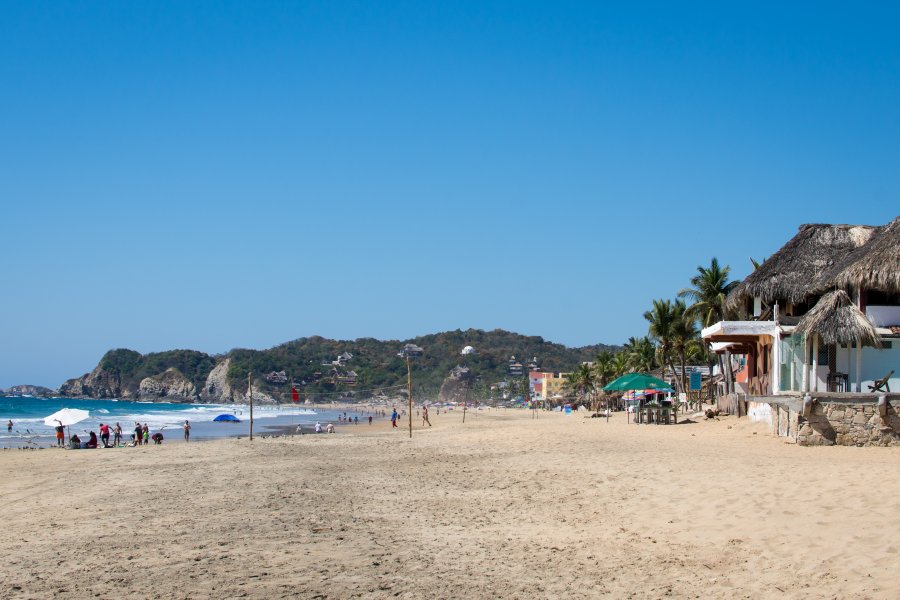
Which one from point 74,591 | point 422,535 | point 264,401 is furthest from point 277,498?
point 264,401

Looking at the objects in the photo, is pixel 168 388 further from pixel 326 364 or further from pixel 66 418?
pixel 66 418

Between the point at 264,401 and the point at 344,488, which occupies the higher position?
the point at 344,488

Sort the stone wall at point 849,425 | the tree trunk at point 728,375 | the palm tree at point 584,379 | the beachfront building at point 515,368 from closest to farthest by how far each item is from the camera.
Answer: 1. the stone wall at point 849,425
2. the tree trunk at point 728,375
3. the palm tree at point 584,379
4. the beachfront building at point 515,368

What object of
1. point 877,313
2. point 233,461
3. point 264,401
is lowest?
point 264,401

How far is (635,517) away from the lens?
10773 mm

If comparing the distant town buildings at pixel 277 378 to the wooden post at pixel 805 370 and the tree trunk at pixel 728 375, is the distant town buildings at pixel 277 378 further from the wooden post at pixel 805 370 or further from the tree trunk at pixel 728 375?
the wooden post at pixel 805 370

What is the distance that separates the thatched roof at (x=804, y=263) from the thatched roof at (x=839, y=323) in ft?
12.6

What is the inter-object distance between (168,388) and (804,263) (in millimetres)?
164444

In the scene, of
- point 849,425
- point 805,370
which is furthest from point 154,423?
point 849,425

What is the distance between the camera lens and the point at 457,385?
15062cm

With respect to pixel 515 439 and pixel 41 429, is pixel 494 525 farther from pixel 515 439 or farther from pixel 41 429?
pixel 41 429

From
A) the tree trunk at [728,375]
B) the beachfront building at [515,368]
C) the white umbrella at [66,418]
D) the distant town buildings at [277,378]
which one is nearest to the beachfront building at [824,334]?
the tree trunk at [728,375]

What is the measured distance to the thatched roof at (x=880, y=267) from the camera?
1975cm

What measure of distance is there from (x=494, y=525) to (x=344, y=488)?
5131 millimetres
